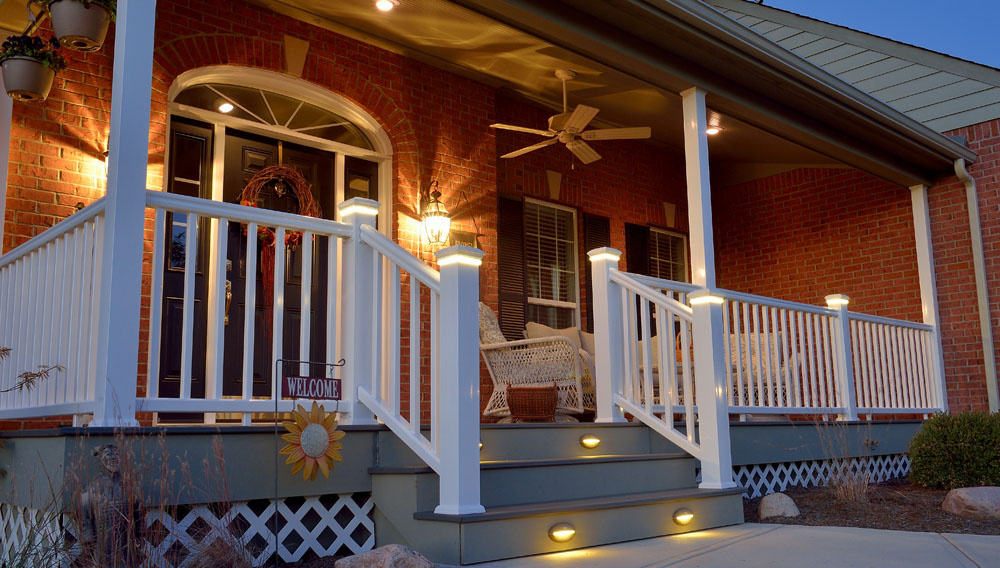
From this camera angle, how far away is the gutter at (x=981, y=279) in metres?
7.00

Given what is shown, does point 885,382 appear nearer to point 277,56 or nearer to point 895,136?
point 895,136

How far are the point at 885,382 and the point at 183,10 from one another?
571cm

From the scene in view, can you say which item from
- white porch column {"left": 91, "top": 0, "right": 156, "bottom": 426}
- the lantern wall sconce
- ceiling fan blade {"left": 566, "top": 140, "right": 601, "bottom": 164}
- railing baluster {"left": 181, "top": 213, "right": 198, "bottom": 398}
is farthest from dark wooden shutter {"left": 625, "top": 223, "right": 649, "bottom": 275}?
white porch column {"left": 91, "top": 0, "right": 156, "bottom": 426}

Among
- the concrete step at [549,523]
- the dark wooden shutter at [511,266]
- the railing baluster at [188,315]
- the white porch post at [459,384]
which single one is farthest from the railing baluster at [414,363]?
the dark wooden shutter at [511,266]

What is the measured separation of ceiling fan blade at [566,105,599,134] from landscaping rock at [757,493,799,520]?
290cm

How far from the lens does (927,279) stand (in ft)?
24.0

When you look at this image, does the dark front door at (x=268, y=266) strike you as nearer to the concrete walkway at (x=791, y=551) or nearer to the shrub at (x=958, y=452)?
the concrete walkway at (x=791, y=551)

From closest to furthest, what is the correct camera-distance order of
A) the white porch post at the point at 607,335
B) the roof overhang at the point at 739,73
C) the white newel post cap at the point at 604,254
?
the roof overhang at the point at 739,73 < the white porch post at the point at 607,335 < the white newel post cap at the point at 604,254

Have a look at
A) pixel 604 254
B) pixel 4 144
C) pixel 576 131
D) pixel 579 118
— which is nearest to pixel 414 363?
pixel 604 254

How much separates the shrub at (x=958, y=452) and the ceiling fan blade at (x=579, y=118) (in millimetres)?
3084

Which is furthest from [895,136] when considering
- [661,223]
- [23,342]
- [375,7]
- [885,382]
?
[23,342]

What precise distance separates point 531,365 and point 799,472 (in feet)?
6.36

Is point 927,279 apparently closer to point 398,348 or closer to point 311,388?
point 398,348

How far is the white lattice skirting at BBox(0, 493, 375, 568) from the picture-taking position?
2.71 meters
